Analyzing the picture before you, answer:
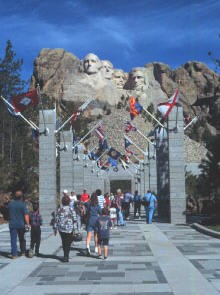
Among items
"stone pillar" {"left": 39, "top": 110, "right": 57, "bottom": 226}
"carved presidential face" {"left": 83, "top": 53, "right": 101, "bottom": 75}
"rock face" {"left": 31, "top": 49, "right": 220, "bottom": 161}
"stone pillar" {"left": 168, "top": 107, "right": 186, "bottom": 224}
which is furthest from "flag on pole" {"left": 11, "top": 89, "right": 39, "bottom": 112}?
"carved presidential face" {"left": 83, "top": 53, "right": 101, "bottom": 75}

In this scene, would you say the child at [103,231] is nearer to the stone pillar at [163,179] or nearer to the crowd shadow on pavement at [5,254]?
the crowd shadow on pavement at [5,254]

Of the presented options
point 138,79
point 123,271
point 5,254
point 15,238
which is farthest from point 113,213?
point 138,79

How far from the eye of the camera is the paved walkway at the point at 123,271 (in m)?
8.31

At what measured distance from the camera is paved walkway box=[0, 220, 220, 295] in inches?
327

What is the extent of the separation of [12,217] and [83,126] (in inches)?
3105

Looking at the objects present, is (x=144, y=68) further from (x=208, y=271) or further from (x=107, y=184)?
(x=208, y=271)

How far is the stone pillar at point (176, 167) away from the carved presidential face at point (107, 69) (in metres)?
113

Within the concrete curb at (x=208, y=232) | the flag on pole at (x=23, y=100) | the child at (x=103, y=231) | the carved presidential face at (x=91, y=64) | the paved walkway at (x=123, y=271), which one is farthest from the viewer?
the carved presidential face at (x=91, y=64)

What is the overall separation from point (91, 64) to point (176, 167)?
110900mm

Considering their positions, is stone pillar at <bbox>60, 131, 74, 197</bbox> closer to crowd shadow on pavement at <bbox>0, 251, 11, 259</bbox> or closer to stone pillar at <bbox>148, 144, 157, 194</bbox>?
stone pillar at <bbox>148, 144, 157, 194</bbox>

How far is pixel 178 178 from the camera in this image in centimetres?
2528

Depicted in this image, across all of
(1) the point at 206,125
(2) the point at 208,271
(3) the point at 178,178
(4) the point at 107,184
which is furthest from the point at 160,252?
(1) the point at 206,125

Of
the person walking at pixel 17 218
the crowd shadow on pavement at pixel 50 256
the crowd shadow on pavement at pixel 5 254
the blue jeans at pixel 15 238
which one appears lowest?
the crowd shadow on pavement at pixel 50 256

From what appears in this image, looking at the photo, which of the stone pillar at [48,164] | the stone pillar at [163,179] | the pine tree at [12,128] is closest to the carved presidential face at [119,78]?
the pine tree at [12,128]
